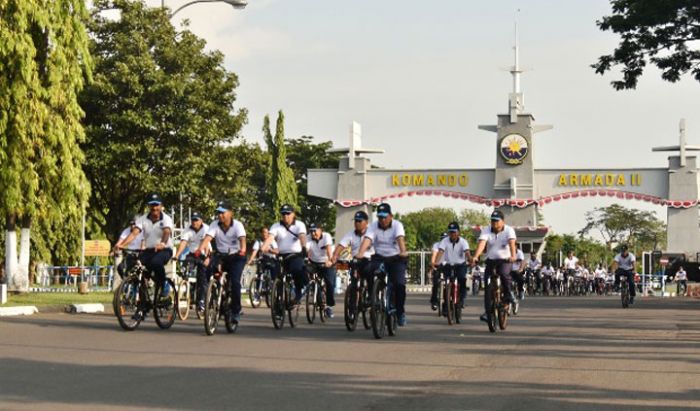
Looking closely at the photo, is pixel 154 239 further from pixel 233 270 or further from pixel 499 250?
pixel 499 250

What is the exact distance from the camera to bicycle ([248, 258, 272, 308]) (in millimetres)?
22300

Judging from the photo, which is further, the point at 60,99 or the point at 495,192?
the point at 495,192

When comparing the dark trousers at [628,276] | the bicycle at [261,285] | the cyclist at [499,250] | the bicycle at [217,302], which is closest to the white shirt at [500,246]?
the cyclist at [499,250]

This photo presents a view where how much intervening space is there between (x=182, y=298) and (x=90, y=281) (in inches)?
1043

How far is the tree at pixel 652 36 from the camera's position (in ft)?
102

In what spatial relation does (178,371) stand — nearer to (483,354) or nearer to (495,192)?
(483,354)

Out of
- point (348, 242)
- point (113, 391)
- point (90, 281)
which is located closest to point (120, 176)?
point (90, 281)

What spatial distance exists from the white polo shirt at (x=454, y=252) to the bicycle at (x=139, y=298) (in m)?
5.77

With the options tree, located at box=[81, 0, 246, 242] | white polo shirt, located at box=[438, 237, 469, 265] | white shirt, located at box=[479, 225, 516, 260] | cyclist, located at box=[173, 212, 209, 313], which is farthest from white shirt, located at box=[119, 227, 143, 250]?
tree, located at box=[81, 0, 246, 242]

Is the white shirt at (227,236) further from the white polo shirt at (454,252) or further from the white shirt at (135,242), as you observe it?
the white polo shirt at (454,252)

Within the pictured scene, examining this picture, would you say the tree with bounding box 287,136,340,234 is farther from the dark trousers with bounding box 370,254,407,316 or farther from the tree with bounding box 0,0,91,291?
the dark trousers with bounding box 370,254,407,316

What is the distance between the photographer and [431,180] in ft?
227

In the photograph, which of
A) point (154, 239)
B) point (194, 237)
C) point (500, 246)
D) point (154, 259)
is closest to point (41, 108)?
point (194, 237)

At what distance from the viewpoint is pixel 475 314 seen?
2669 cm
